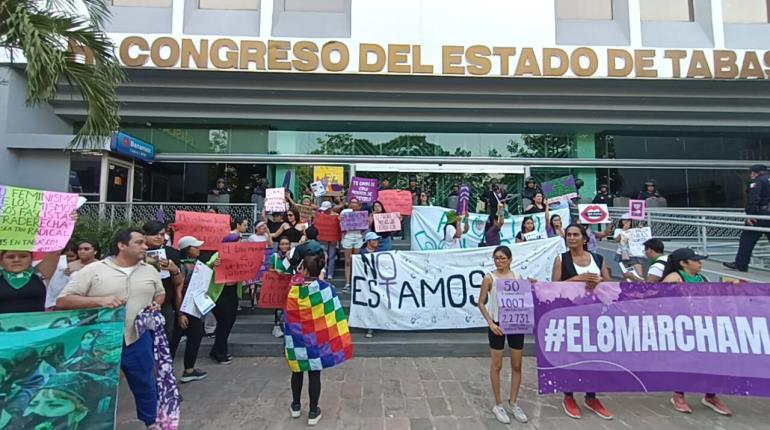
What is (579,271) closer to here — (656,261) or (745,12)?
(656,261)

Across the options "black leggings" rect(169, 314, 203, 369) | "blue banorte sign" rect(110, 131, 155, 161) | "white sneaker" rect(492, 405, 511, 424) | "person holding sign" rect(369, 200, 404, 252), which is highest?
"blue banorte sign" rect(110, 131, 155, 161)

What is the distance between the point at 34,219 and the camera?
10.7ft

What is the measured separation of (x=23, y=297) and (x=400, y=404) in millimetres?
3430

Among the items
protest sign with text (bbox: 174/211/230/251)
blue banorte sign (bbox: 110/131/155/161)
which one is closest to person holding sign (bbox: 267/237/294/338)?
protest sign with text (bbox: 174/211/230/251)

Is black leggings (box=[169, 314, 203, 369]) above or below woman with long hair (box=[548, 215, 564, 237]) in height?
below

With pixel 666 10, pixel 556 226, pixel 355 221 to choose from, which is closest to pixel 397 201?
pixel 355 221

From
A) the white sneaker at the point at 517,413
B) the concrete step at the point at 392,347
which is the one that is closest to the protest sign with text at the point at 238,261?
the concrete step at the point at 392,347

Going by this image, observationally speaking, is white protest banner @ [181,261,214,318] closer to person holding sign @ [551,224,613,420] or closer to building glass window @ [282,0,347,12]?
Answer: person holding sign @ [551,224,613,420]

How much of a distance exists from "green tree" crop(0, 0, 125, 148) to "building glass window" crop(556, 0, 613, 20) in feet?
44.3

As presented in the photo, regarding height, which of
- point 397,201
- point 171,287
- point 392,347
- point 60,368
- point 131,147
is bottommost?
point 392,347

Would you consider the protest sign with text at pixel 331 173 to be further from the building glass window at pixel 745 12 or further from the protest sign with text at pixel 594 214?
the building glass window at pixel 745 12

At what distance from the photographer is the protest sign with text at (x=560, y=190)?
8.82m

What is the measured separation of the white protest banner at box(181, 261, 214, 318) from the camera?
14.7ft

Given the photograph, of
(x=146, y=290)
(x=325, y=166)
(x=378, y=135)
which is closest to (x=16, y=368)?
(x=146, y=290)
